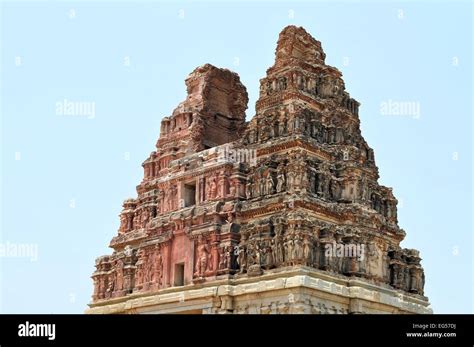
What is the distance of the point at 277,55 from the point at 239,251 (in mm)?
9362

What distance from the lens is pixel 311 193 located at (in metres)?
34.9

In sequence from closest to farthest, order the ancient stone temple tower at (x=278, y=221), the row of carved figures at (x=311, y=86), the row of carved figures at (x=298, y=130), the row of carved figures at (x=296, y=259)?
1. the row of carved figures at (x=296, y=259)
2. the ancient stone temple tower at (x=278, y=221)
3. the row of carved figures at (x=298, y=130)
4. the row of carved figures at (x=311, y=86)

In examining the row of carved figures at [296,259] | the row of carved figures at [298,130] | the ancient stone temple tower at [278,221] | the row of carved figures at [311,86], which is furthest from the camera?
the row of carved figures at [311,86]

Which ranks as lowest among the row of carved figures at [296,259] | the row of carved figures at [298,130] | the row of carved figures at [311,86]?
the row of carved figures at [296,259]

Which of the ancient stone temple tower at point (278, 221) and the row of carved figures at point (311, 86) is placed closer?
the ancient stone temple tower at point (278, 221)

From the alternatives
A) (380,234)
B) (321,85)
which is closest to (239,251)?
(380,234)

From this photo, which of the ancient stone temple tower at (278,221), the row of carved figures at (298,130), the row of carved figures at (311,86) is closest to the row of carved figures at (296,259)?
the ancient stone temple tower at (278,221)

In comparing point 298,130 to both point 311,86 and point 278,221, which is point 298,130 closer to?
point 311,86

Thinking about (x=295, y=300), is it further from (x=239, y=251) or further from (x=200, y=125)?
(x=200, y=125)

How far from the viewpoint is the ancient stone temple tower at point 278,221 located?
111 ft

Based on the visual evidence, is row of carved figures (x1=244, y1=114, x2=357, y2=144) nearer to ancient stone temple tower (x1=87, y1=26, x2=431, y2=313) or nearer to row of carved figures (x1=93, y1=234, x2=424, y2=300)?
ancient stone temple tower (x1=87, y1=26, x2=431, y2=313)

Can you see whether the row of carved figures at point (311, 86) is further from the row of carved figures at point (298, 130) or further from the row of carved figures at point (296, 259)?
the row of carved figures at point (296, 259)

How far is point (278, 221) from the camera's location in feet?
112

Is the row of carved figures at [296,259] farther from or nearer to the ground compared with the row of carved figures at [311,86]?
nearer to the ground
